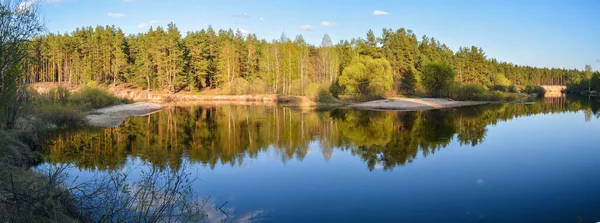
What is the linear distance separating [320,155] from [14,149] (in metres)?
10.2

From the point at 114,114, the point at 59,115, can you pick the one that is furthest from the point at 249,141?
the point at 114,114

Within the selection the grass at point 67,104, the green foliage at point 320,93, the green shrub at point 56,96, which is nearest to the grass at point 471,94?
the green foliage at point 320,93

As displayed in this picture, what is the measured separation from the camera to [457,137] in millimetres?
21875

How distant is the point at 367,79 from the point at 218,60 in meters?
27.0

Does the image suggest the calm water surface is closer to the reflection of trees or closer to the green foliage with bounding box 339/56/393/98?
the reflection of trees

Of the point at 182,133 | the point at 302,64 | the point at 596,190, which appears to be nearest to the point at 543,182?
the point at 596,190

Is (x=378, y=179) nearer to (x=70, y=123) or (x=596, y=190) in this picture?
(x=596, y=190)

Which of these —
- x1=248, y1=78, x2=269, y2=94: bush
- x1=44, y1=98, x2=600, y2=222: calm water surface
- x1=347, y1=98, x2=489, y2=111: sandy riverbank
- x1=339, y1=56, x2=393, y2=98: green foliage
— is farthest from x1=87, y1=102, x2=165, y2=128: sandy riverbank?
x1=339, y1=56, x2=393, y2=98: green foliage

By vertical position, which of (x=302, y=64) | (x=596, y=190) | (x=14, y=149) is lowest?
(x=596, y=190)

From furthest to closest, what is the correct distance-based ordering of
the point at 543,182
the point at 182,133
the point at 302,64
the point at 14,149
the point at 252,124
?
the point at 302,64 → the point at 252,124 → the point at 182,133 → the point at 543,182 → the point at 14,149

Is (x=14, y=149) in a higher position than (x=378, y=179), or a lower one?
higher

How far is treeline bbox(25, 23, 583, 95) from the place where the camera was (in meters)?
61.9

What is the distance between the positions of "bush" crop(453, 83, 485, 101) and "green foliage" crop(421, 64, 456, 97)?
45.1 inches

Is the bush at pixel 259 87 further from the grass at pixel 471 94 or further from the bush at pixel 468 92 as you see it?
the bush at pixel 468 92
